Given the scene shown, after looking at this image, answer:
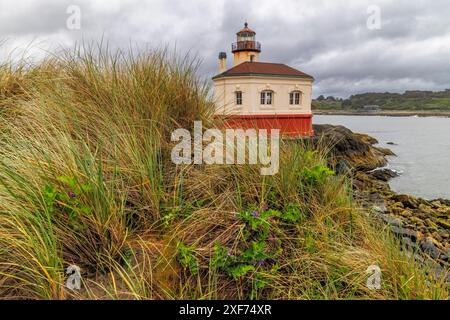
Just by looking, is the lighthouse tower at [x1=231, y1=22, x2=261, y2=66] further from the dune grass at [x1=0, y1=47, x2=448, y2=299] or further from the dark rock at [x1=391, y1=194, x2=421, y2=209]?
the dune grass at [x1=0, y1=47, x2=448, y2=299]

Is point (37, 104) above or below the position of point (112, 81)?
below

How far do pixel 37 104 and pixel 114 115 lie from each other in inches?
40.2

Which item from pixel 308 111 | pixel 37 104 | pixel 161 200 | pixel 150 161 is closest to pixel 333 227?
pixel 161 200

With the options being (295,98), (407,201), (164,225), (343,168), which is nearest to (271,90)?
(295,98)

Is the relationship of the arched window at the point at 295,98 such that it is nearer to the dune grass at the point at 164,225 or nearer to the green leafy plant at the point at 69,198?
the dune grass at the point at 164,225

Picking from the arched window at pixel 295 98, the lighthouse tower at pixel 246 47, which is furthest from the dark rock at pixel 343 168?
the lighthouse tower at pixel 246 47

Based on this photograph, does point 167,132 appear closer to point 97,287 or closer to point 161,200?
point 161,200

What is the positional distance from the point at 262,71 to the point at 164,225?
22595 millimetres

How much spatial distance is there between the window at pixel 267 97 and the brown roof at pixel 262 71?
1.39 metres

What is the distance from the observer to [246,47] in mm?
30109

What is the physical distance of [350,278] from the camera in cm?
203

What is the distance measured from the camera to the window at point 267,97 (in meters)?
23.1

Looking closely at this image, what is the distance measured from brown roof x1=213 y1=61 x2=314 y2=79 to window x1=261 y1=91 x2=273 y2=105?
1.39m

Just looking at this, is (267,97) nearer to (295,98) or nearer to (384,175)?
(295,98)
